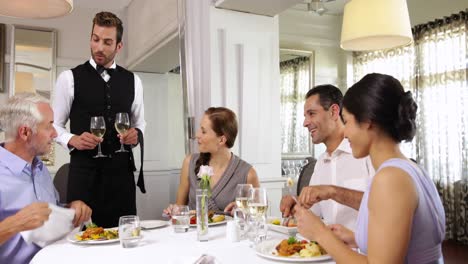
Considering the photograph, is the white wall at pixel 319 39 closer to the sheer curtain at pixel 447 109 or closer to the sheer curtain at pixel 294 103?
the sheer curtain at pixel 294 103

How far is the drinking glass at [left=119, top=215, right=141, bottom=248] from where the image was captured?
58.6 inches

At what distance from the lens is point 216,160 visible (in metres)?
2.56

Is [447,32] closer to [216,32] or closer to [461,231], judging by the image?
[461,231]

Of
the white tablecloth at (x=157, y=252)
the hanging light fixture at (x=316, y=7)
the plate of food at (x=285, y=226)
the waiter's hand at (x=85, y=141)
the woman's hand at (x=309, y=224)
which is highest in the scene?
the hanging light fixture at (x=316, y=7)

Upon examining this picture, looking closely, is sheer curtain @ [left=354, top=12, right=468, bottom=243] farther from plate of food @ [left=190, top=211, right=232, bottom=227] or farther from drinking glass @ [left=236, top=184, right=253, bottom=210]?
drinking glass @ [left=236, top=184, right=253, bottom=210]

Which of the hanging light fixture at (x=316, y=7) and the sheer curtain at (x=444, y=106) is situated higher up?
the hanging light fixture at (x=316, y=7)

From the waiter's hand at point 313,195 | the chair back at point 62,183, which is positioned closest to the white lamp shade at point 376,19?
the waiter's hand at point 313,195

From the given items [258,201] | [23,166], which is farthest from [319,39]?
[23,166]

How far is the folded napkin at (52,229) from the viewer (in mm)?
1567

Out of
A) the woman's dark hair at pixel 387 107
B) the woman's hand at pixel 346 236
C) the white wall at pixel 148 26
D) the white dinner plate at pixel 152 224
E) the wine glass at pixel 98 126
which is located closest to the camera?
the woman's dark hair at pixel 387 107

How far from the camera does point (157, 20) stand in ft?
14.2

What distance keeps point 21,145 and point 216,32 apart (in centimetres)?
189

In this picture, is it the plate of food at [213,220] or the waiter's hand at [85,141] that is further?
the waiter's hand at [85,141]

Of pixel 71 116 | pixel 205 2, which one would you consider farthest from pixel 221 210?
pixel 205 2
